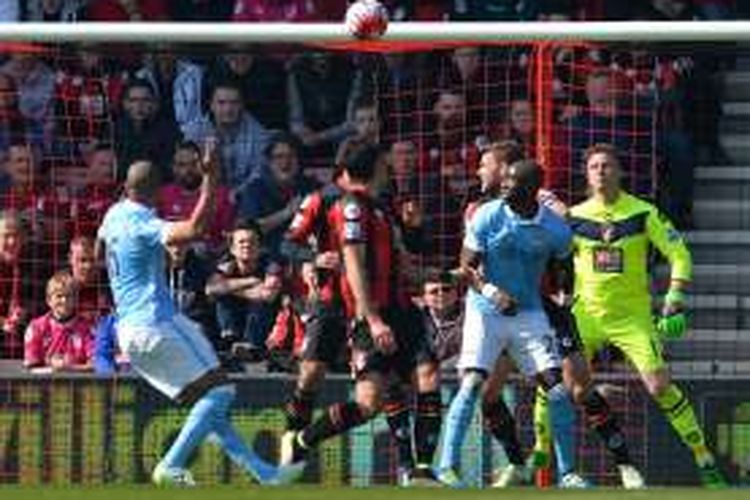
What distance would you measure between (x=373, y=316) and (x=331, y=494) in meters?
Result: 1.40

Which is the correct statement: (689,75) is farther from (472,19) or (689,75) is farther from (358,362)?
(358,362)

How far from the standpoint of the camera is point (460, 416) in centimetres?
1725

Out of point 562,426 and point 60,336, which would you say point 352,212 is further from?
point 60,336

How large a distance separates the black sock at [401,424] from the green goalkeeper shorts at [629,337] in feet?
5.76

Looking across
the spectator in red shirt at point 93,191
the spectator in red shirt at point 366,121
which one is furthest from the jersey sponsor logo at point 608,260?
the spectator in red shirt at point 93,191

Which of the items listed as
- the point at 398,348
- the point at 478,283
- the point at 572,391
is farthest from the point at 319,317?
the point at 572,391

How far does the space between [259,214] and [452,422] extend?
3235mm

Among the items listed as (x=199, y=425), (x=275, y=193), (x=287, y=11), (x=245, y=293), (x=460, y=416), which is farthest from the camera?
(x=287, y=11)

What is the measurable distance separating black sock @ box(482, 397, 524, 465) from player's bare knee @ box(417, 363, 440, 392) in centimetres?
76

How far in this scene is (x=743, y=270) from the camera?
20.7 metres

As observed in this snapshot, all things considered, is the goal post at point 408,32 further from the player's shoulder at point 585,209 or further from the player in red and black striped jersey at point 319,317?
the player in red and black striped jersey at point 319,317

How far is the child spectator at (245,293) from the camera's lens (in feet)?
62.9

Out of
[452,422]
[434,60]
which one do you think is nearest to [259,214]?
[434,60]

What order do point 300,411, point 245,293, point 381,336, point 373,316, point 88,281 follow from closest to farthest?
1. point 381,336
2. point 373,316
3. point 300,411
4. point 245,293
5. point 88,281
